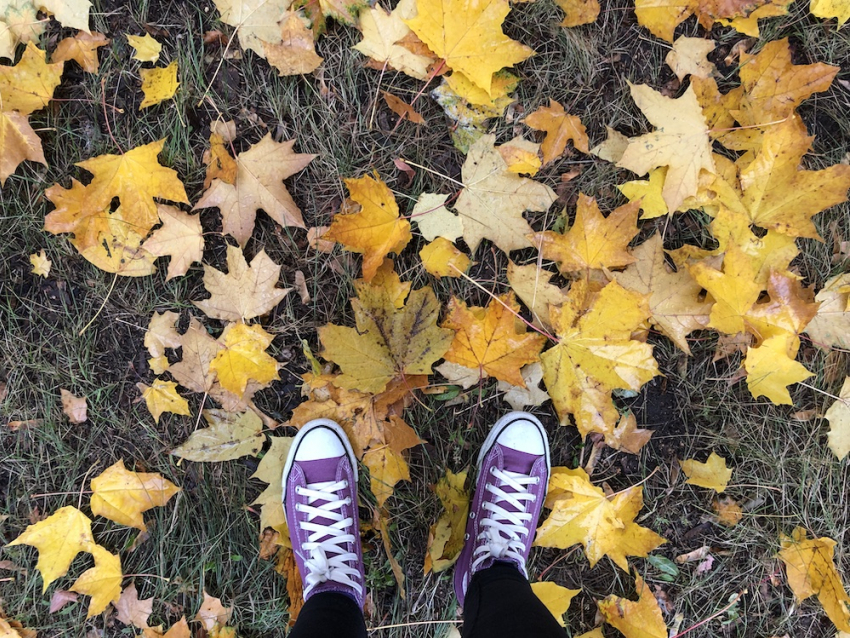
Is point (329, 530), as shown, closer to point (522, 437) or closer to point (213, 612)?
point (213, 612)

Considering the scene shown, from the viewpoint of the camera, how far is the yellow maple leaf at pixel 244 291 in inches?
67.0

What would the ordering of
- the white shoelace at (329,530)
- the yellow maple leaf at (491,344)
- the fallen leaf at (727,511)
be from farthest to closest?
the fallen leaf at (727,511), the white shoelace at (329,530), the yellow maple leaf at (491,344)

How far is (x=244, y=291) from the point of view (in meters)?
1.71

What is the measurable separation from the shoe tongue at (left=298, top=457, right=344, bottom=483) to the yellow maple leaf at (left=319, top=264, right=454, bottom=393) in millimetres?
320

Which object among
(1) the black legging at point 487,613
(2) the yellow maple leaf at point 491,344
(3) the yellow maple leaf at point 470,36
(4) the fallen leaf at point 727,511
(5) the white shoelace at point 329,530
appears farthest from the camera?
(4) the fallen leaf at point 727,511

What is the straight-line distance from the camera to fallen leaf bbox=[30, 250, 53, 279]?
1751 millimetres

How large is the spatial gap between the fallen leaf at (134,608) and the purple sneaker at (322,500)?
1.91 ft

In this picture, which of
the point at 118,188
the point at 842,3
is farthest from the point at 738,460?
the point at 118,188

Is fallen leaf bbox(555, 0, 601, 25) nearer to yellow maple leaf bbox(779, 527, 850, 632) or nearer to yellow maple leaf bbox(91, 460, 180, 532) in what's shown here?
yellow maple leaf bbox(779, 527, 850, 632)

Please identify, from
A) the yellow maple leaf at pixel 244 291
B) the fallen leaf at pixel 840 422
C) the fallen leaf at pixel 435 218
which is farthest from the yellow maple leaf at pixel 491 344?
the fallen leaf at pixel 840 422

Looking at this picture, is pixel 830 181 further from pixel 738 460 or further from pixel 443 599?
pixel 443 599

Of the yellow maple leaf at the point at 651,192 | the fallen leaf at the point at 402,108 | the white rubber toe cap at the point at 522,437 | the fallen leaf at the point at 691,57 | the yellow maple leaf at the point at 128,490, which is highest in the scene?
the fallen leaf at the point at 691,57

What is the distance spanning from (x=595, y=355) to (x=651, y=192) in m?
0.59

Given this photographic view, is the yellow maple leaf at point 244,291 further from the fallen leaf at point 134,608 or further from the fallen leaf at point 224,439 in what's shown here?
the fallen leaf at point 134,608
